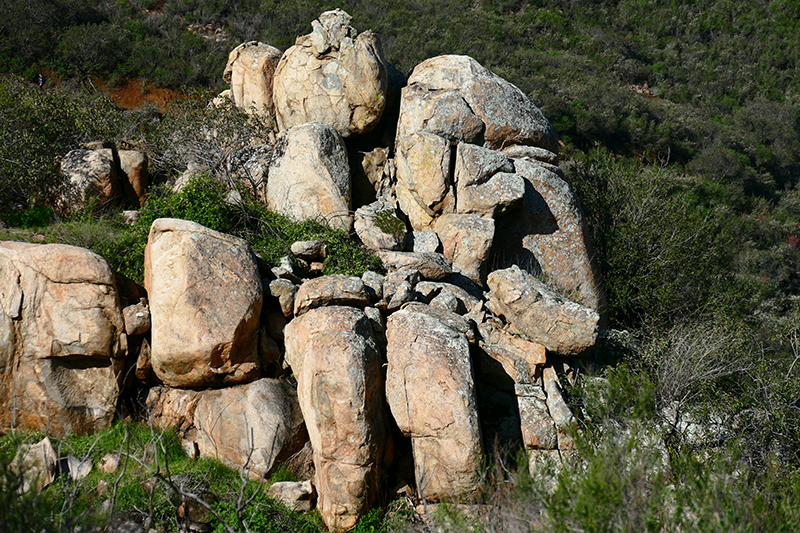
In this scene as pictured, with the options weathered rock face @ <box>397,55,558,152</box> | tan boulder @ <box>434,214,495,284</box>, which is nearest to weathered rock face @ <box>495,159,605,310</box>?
tan boulder @ <box>434,214,495,284</box>

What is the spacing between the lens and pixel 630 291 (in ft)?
44.8

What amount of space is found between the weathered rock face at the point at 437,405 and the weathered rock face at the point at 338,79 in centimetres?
675

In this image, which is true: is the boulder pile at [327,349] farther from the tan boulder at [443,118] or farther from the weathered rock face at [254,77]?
the weathered rock face at [254,77]

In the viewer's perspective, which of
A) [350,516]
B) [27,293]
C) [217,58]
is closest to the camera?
[350,516]

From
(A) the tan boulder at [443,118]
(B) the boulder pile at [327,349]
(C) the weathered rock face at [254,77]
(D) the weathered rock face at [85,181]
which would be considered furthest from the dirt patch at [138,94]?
(B) the boulder pile at [327,349]

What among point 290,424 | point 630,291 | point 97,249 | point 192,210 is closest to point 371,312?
point 290,424

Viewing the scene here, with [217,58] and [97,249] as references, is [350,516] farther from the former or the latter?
[217,58]

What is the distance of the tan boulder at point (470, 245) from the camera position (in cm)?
1162

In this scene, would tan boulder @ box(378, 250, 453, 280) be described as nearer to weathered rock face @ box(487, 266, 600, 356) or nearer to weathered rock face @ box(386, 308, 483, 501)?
weathered rock face @ box(487, 266, 600, 356)

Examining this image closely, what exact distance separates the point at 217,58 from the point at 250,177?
58.4 ft

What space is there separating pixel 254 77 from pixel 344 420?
10.7 meters

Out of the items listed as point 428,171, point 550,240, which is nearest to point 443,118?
point 428,171

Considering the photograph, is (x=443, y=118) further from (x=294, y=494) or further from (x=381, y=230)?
(x=294, y=494)

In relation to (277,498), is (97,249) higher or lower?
higher
